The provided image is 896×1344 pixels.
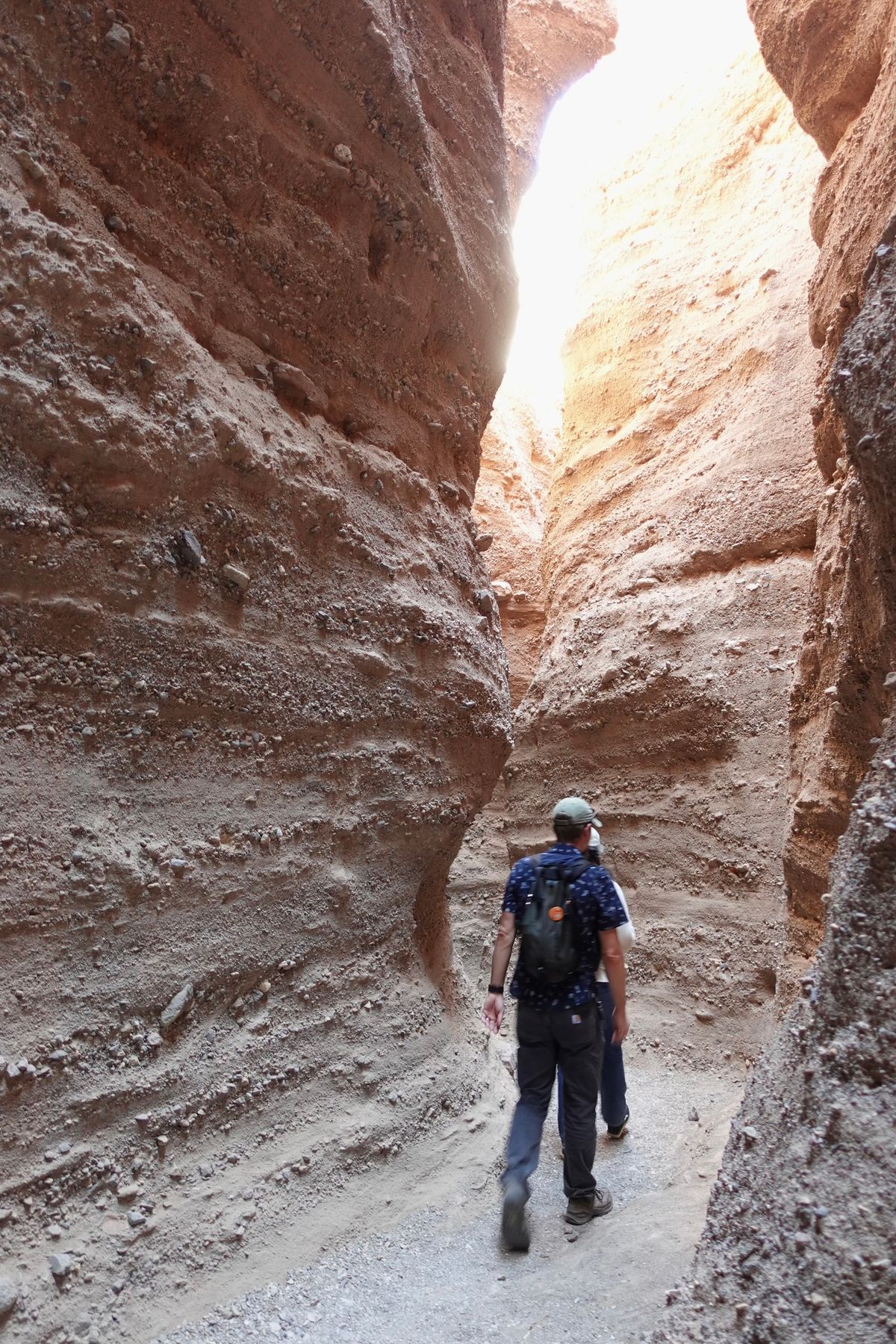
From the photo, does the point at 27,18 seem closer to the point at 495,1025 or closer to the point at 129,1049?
the point at 129,1049

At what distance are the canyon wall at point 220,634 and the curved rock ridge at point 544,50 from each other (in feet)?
10.9

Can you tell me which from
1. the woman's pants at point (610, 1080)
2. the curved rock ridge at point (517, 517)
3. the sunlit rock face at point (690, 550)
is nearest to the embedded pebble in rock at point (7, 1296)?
the woman's pants at point (610, 1080)

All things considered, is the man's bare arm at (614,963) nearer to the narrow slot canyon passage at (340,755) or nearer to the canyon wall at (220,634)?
the narrow slot canyon passage at (340,755)

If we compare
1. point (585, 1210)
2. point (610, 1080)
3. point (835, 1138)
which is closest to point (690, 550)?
point (610, 1080)

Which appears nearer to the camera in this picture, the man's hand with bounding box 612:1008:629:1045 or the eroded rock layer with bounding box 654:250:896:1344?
the eroded rock layer with bounding box 654:250:896:1344

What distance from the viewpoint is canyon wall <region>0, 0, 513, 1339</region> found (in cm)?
265

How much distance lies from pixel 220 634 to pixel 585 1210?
7.71ft

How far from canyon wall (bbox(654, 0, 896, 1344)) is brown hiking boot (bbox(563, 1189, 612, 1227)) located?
812 mm

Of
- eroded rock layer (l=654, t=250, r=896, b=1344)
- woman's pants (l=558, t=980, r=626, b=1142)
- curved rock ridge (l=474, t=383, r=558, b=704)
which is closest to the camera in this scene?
eroded rock layer (l=654, t=250, r=896, b=1344)

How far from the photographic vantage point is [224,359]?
3459 mm

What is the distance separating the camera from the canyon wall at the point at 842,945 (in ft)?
5.83

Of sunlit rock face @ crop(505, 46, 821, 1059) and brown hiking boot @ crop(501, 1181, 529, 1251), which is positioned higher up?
sunlit rock face @ crop(505, 46, 821, 1059)

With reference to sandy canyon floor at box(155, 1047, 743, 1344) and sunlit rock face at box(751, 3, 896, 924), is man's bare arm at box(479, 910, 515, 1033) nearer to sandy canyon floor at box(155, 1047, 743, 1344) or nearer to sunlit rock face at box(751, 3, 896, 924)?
sandy canyon floor at box(155, 1047, 743, 1344)

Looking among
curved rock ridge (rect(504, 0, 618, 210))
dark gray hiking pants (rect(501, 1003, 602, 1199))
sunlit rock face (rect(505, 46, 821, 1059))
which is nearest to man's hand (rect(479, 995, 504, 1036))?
dark gray hiking pants (rect(501, 1003, 602, 1199))
